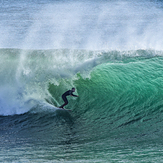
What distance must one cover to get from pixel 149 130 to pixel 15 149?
12.2ft

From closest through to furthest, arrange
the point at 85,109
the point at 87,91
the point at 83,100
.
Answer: the point at 85,109
the point at 83,100
the point at 87,91

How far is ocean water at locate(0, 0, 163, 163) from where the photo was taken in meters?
6.54

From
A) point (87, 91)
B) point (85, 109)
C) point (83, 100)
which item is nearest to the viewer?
point (85, 109)

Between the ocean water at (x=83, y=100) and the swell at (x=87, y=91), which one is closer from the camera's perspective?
the ocean water at (x=83, y=100)

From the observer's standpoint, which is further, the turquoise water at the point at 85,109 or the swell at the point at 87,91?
the swell at the point at 87,91

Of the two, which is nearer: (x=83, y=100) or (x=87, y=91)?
(x=83, y=100)

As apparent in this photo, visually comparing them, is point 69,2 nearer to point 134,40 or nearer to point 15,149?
point 134,40

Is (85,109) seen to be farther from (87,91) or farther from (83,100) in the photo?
(87,91)

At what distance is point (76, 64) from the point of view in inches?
413

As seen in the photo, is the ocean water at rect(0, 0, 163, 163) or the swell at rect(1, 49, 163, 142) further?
the swell at rect(1, 49, 163, 142)

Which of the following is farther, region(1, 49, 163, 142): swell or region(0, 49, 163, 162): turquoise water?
region(1, 49, 163, 142): swell

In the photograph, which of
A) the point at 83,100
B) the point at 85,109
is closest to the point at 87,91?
the point at 83,100

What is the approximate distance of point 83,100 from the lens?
9.70 metres

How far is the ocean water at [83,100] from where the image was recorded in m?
6.54
